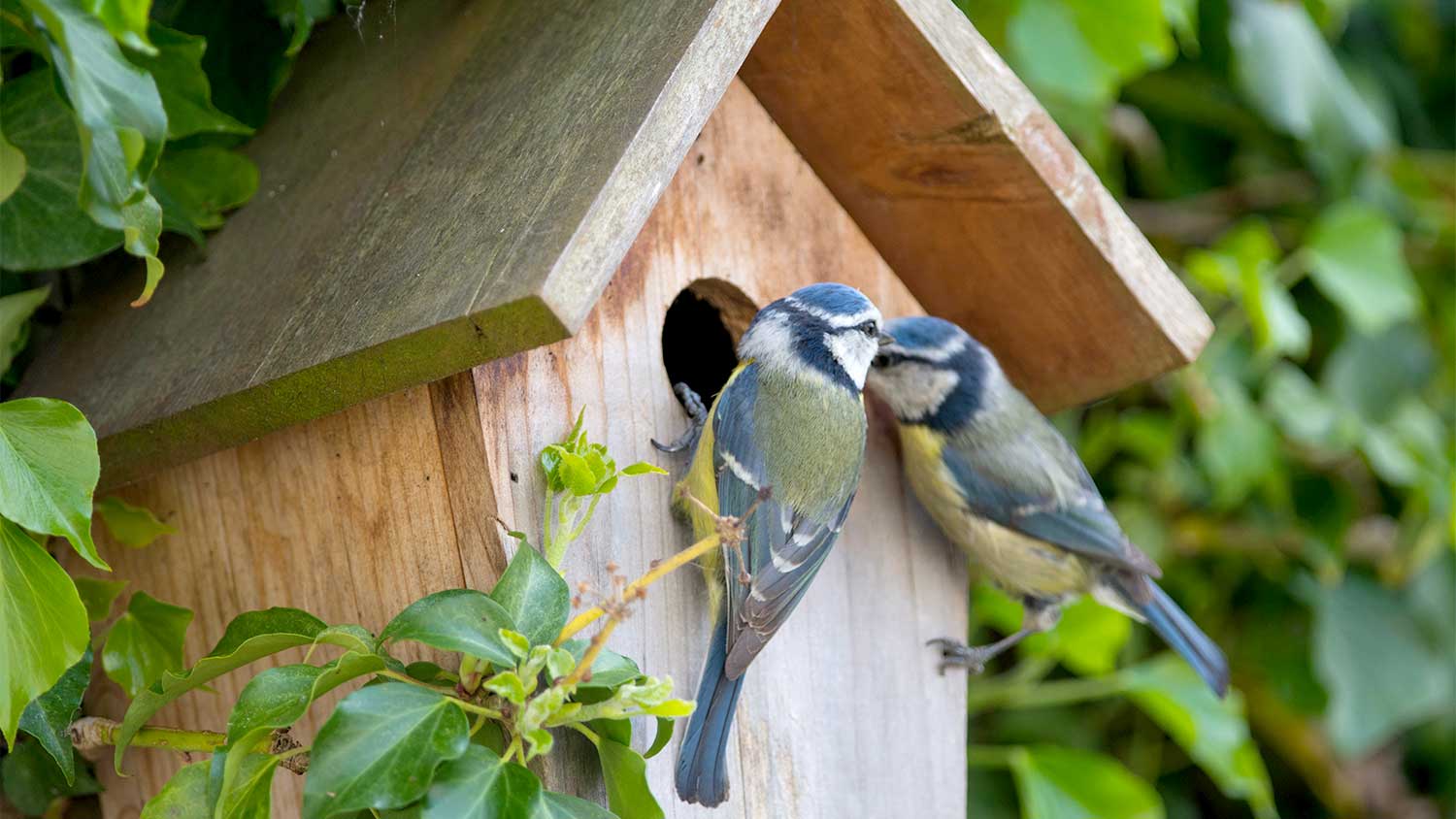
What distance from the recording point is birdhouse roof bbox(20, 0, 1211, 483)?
1.12 m

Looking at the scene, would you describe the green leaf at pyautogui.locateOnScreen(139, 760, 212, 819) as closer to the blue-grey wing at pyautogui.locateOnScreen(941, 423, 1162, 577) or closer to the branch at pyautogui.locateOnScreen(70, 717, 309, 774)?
the branch at pyautogui.locateOnScreen(70, 717, 309, 774)

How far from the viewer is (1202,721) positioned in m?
2.06

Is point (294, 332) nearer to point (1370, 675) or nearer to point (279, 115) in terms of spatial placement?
point (279, 115)

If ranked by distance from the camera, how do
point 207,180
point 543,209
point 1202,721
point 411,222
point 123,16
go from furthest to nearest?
point 1202,721, point 207,180, point 411,222, point 543,209, point 123,16

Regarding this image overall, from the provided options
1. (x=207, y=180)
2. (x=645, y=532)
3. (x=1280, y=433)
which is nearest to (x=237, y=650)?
(x=645, y=532)

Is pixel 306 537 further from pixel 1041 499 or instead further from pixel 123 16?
pixel 1041 499

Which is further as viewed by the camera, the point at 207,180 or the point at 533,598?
the point at 207,180

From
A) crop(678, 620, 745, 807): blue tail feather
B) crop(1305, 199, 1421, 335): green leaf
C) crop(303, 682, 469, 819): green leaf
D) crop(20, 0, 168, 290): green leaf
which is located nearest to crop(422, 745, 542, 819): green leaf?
crop(303, 682, 469, 819): green leaf

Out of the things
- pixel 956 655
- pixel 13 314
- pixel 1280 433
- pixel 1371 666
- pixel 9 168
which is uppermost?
pixel 9 168

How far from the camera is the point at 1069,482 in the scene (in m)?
1.71

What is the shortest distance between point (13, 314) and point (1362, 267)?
73.9 inches

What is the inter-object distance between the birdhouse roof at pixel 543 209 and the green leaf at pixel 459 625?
18cm

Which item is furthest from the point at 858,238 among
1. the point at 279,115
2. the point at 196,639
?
the point at 196,639

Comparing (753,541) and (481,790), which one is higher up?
(481,790)
